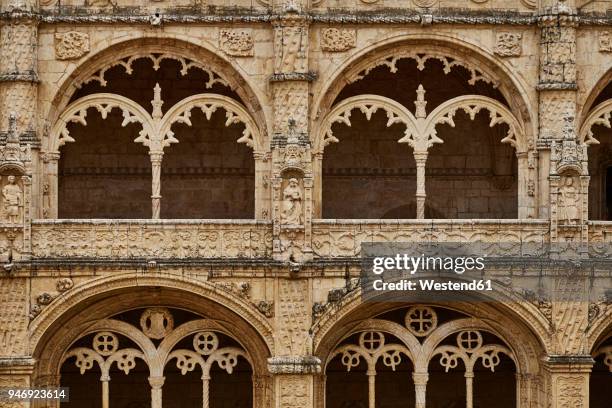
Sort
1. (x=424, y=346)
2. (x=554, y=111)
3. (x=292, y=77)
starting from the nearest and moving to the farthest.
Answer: (x=292, y=77) → (x=554, y=111) → (x=424, y=346)

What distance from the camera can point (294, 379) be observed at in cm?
1838

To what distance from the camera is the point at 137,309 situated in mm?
19062

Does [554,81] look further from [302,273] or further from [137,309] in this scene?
[137,309]

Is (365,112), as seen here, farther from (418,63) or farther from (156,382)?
(156,382)

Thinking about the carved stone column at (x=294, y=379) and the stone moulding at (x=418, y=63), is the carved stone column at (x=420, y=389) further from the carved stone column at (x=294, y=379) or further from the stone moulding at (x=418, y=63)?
the stone moulding at (x=418, y=63)

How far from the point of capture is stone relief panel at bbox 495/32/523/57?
61.4ft

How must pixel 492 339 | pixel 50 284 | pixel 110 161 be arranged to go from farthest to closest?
pixel 110 161
pixel 492 339
pixel 50 284

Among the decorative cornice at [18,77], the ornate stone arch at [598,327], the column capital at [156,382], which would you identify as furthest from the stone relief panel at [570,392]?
the decorative cornice at [18,77]

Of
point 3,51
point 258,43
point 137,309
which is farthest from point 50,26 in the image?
point 137,309

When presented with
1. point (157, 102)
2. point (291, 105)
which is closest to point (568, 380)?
point (291, 105)

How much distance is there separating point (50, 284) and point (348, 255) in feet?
14.3

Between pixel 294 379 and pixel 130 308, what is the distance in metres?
2.73

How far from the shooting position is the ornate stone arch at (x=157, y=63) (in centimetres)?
1855

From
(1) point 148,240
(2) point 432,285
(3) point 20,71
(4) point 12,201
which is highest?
(3) point 20,71
